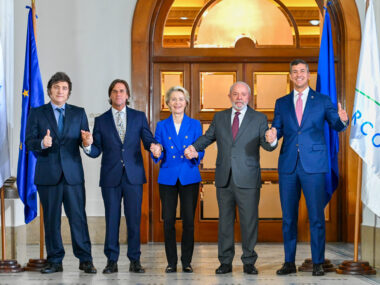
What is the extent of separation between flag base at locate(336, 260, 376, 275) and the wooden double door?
2.00m

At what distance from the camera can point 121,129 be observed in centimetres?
478

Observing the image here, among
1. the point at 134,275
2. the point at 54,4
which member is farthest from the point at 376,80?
the point at 54,4

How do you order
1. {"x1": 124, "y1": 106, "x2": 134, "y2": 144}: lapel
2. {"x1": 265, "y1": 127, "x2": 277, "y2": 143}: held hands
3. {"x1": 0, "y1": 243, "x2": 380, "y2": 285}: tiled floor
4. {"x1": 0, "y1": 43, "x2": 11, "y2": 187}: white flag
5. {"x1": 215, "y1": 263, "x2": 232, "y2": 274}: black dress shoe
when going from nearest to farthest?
{"x1": 0, "y1": 243, "x2": 380, "y2": 285}: tiled floor < {"x1": 265, "y1": 127, "x2": 277, "y2": 143}: held hands < {"x1": 215, "y1": 263, "x2": 232, "y2": 274}: black dress shoe < {"x1": 124, "y1": 106, "x2": 134, "y2": 144}: lapel < {"x1": 0, "y1": 43, "x2": 11, "y2": 187}: white flag

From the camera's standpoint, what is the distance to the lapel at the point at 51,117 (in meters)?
4.69

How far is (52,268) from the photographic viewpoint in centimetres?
469

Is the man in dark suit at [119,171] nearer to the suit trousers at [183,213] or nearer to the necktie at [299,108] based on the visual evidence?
the suit trousers at [183,213]

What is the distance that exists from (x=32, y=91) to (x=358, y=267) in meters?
3.32

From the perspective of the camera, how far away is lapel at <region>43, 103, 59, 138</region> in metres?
4.69

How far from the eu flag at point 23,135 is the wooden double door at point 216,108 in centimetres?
192

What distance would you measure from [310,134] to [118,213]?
1.78 m

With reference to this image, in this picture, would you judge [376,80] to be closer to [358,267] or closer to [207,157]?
[358,267]

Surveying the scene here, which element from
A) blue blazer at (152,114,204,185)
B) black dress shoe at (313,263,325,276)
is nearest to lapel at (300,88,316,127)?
blue blazer at (152,114,204,185)

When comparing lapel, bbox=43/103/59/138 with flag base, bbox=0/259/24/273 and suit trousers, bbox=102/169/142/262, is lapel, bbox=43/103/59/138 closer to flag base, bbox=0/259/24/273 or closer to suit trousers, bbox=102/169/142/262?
suit trousers, bbox=102/169/142/262

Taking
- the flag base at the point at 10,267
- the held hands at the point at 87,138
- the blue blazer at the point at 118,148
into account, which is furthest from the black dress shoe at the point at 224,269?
the flag base at the point at 10,267
